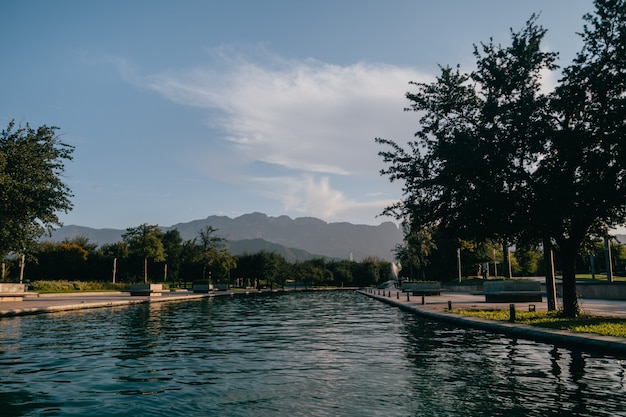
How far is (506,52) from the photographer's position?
77.0 feet

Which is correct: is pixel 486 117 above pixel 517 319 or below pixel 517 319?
above

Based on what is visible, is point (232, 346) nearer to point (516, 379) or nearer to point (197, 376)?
point (197, 376)

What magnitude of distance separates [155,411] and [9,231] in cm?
3121

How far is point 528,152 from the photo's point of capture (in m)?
22.5

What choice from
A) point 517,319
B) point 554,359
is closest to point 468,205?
point 517,319

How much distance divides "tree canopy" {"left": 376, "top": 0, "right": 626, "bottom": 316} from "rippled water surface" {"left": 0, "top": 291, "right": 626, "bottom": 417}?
20.4 feet

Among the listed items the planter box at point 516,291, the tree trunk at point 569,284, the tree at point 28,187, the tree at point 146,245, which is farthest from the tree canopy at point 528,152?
the tree at point 146,245

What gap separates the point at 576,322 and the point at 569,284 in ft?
11.8

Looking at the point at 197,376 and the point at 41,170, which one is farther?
the point at 41,170

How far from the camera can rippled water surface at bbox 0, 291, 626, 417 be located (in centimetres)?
903

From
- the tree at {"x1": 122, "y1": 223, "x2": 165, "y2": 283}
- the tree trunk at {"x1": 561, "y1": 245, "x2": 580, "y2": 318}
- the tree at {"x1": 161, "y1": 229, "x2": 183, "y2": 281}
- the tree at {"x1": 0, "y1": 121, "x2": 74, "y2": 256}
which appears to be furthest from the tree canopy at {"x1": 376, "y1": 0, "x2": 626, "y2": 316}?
the tree at {"x1": 161, "y1": 229, "x2": 183, "y2": 281}

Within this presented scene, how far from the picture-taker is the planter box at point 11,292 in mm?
38516

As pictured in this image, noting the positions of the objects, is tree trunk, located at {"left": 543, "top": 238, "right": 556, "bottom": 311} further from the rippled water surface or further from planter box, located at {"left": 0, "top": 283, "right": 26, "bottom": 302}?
planter box, located at {"left": 0, "top": 283, "right": 26, "bottom": 302}

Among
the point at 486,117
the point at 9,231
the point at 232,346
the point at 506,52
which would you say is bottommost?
the point at 232,346
